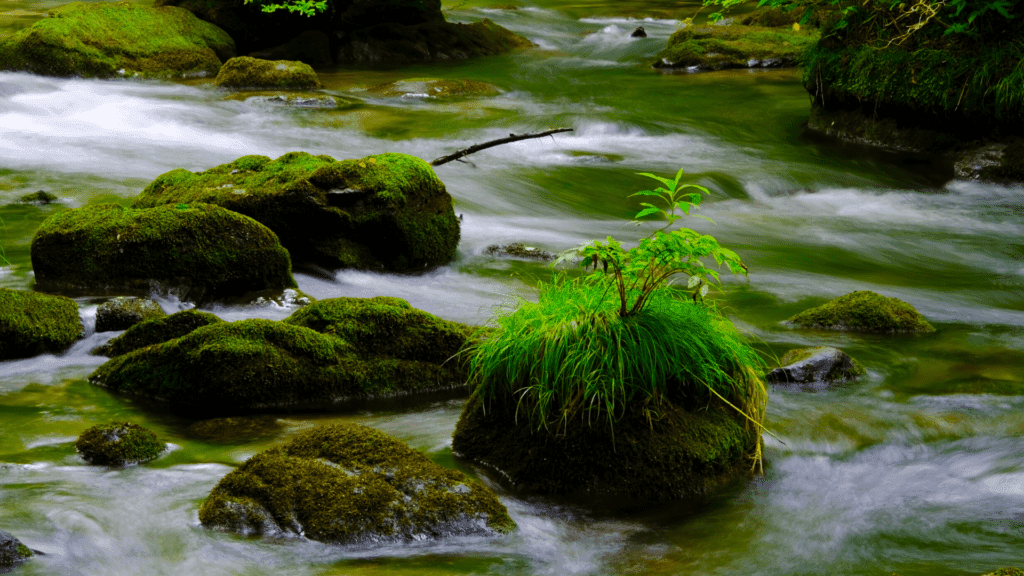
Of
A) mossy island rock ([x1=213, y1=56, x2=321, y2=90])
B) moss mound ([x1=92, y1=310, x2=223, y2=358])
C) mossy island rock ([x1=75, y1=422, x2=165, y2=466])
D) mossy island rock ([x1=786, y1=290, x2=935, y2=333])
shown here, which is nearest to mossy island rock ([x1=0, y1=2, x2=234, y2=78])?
mossy island rock ([x1=213, y1=56, x2=321, y2=90])

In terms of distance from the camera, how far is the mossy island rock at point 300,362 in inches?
193

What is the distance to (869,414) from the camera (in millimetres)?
5117

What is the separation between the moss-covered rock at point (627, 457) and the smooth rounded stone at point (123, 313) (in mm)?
2876

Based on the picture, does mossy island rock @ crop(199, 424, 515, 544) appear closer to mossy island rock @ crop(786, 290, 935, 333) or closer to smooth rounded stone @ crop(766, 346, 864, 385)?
smooth rounded stone @ crop(766, 346, 864, 385)

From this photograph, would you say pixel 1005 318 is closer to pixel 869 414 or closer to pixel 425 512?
pixel 869 414

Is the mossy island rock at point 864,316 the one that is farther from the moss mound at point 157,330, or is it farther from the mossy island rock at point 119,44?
the mossy island rock at point 119,44

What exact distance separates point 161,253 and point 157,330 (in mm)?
1297

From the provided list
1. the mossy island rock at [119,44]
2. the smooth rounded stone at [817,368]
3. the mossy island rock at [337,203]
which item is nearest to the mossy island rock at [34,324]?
the mossy island rock at [337,203]

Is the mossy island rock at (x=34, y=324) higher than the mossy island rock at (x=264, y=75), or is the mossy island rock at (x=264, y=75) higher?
the mossy island rock at (x=264, y=75)

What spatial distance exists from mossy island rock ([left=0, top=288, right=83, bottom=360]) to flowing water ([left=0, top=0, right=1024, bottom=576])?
0.37 feet

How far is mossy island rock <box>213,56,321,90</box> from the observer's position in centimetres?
1648

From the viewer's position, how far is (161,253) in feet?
21.6

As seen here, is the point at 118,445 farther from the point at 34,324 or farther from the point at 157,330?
the point at 34,324

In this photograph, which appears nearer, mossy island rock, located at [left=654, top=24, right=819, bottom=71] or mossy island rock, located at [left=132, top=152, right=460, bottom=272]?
mossy island rock, located at [left=132, top=152, right=460, bottom=272]
